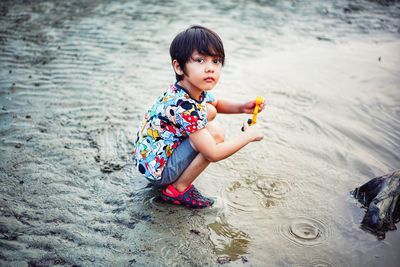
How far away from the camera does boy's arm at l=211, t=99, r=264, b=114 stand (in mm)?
2928

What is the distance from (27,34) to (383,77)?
19.0 ft

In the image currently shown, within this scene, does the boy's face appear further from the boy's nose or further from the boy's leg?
the boy's leg

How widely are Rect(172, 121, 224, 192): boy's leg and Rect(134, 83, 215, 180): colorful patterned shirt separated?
0.57 ft

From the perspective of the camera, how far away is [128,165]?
3232mm

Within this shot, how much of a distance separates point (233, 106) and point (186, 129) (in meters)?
0.75

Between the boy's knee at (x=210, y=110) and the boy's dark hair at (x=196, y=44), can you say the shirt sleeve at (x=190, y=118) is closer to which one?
the boy's dark hair at (x=196, y=44)

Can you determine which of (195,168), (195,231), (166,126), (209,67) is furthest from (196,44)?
(195,231)

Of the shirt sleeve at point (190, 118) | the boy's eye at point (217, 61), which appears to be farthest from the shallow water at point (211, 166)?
the boy's eye at point (217, 61)

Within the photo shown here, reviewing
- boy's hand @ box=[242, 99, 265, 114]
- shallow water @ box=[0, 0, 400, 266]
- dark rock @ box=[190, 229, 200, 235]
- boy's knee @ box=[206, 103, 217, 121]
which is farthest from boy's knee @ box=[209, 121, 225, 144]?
dark rock @ box=[190, 229, 200, 235]

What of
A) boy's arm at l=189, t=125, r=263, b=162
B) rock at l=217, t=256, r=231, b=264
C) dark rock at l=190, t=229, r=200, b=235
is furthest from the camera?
dark rock at l=190, t=229, r=200, b=235

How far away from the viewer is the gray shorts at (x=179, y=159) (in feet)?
8.47

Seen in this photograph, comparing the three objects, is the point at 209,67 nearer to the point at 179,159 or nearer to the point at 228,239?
the point at 179,159

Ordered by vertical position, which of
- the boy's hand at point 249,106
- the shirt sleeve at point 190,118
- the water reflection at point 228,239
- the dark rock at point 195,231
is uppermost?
the shirt sleeve at point 190,118

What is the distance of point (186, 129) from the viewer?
238 cm
